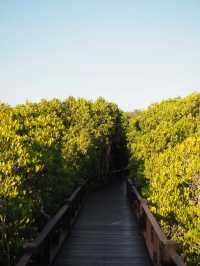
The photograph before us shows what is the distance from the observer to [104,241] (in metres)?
11.8

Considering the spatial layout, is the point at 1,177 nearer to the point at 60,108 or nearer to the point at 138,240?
the point at 138,240

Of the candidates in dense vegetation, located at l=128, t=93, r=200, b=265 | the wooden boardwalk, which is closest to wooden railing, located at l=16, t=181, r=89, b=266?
the wooden boardwalk

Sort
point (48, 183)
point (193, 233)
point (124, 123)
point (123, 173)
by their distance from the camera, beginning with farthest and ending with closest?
point (123, 173), point (124, 123), point (48, 183), point (193, 233)

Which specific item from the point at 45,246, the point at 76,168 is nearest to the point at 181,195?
the point at 45,246

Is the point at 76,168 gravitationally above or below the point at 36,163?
above

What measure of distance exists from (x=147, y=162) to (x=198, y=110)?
14.2ft

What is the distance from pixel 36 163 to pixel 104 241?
13.6 ft

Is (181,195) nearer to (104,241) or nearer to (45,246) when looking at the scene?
(104,241)

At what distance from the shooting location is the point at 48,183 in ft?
31.9

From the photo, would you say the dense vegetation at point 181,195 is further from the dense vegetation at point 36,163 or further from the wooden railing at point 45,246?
the dense vegetation at point 36,163

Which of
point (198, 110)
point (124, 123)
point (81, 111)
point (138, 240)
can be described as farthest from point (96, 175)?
point (138, 240)

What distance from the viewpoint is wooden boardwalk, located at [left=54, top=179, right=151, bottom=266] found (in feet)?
31.3

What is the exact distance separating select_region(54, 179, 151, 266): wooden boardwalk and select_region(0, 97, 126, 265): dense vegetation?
98cm

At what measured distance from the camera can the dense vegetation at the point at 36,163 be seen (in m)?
6.99
